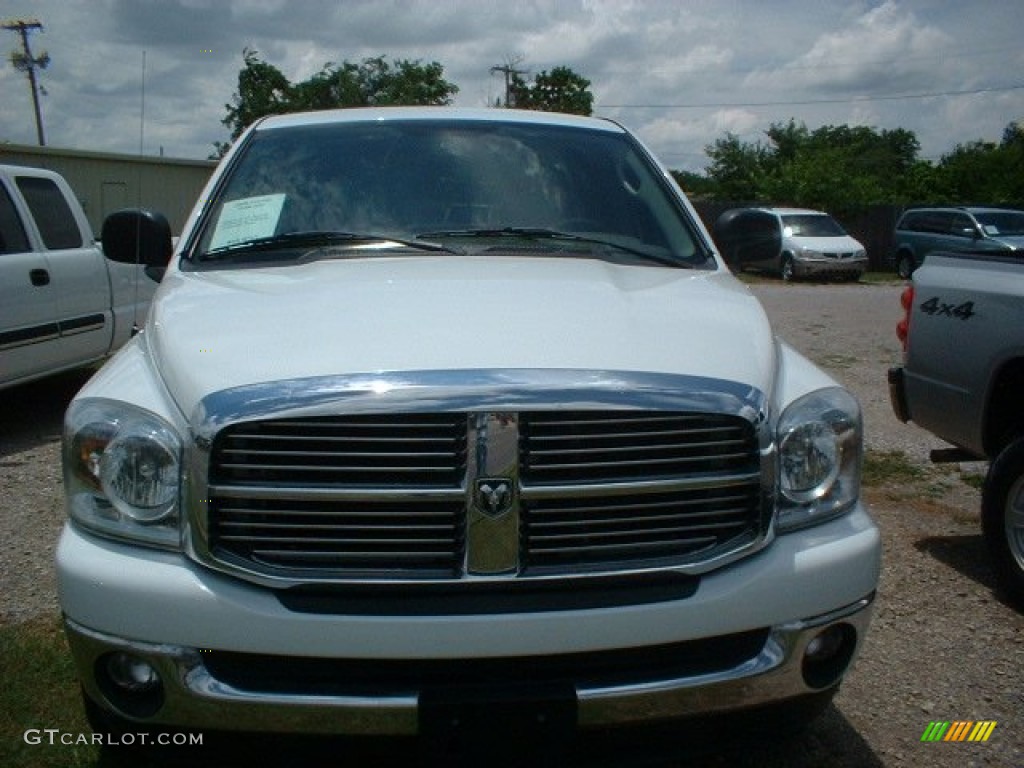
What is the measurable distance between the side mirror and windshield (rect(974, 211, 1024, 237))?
71.5ft

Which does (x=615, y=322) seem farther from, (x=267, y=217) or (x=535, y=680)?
(x=267, y=217)

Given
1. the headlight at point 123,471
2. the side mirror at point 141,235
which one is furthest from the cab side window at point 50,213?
the headlight at point 123,471

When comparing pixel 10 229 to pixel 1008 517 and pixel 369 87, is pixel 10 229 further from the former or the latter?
pixel 369 87

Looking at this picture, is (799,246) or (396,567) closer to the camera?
(396,567)

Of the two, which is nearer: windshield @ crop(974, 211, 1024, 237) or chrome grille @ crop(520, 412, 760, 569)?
chrome grille @ crop(520, 412, 760, 569)

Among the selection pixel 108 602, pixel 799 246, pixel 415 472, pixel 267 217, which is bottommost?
pixel 799 246

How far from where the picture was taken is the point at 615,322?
8.59 ft

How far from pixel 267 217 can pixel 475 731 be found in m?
2.00

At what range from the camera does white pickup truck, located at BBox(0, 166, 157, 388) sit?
7.21m

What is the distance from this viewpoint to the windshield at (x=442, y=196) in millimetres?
3475

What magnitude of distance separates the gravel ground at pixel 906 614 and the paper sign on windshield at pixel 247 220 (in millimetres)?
1719

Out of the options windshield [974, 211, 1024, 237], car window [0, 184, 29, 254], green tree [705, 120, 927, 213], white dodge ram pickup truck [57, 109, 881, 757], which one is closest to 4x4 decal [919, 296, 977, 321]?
white dodge ram pickup truck [57, 109, 881, 757]

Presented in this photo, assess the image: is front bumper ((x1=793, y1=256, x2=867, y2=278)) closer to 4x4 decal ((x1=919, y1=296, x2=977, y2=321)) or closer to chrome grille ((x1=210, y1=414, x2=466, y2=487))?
4x4 decal ((x1=919, y1=296, x2=977, y2=321))

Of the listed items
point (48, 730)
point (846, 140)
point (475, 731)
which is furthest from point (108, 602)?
point (846, 140)
